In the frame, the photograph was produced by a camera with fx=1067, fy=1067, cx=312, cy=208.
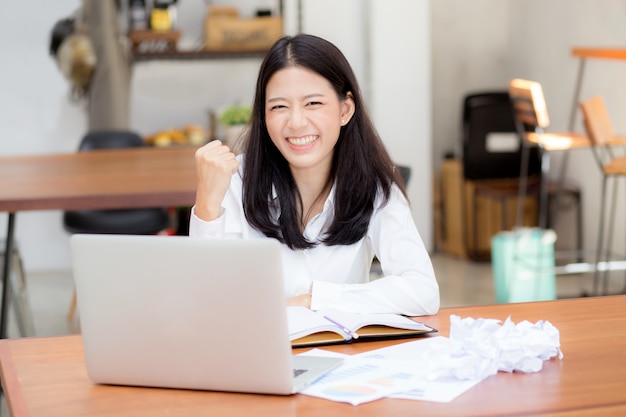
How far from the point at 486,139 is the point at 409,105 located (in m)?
0.54

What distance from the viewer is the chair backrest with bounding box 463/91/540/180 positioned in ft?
21.8

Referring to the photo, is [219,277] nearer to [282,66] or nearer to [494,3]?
[282,66]

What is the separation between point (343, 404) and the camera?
1522 millimetres

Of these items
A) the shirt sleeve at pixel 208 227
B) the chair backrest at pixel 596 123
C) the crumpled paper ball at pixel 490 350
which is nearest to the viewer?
the crumpled paper ball at pixel 490 350

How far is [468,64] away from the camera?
7.36 metres

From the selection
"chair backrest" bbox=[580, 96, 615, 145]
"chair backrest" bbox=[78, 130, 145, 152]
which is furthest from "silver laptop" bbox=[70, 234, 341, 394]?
"chair backrest" bbox=[78, 130, 145, 152]

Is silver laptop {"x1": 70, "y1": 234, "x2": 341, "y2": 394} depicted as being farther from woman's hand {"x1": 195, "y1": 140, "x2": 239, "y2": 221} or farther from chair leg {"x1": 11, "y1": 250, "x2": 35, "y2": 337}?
chair leg {"x1": 11, "y1": 250, "x2": 35, "y2": 337}

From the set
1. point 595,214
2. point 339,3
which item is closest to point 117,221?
point 339,3

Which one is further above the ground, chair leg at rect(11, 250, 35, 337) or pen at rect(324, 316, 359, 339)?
pen at rect(324, 316, 359, 339)

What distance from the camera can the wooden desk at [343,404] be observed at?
149 centimetres

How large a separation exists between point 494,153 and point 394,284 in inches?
183

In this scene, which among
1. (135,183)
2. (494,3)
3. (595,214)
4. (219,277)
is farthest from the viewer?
(494,3)

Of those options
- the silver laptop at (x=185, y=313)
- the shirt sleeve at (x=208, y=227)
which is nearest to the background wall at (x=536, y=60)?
the shirt sleeve at (x=208, y=227)

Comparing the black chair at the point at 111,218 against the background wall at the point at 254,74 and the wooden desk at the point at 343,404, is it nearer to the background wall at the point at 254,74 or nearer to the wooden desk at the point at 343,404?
the background wall at the point at 254,74
